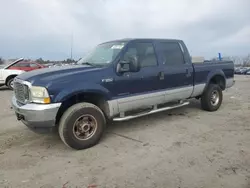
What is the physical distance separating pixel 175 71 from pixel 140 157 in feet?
8.32

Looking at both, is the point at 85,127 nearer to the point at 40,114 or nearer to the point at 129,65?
the point at 40,114

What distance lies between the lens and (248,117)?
5.95 meters

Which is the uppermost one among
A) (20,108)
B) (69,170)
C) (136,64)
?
(136,64)

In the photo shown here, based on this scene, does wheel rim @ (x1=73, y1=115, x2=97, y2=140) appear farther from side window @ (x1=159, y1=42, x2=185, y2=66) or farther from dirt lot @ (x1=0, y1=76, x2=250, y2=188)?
side window @ (x1=159, y1=42, x2=185, y2=66)

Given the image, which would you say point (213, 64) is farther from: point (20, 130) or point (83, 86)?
point (20, 130)

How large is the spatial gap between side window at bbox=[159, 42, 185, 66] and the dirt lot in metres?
1.45

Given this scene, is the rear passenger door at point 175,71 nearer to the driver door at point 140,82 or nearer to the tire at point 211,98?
the driver door at point 140,82

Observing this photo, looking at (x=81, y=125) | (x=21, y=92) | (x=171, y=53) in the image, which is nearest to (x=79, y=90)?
(x=81, y=125)

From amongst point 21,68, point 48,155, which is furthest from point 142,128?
point 21,68

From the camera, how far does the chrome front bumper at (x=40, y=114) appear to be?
3.70 metres

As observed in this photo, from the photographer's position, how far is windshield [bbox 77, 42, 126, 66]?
4.73 metres

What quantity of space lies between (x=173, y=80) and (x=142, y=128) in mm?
1344

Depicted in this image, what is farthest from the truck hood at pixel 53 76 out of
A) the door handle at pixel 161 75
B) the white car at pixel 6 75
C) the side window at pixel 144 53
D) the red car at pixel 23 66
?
the red car at pixel 23 66

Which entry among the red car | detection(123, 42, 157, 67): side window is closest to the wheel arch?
detection(123, 42, 157, 67): side window
